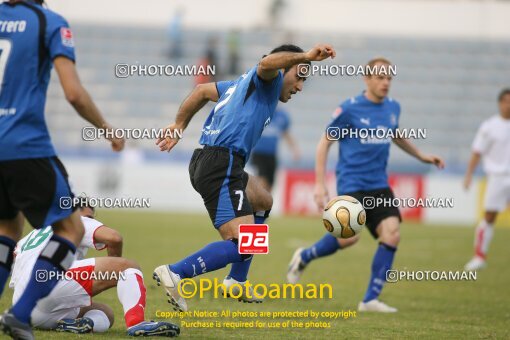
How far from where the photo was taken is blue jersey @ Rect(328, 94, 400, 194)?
9117 mm

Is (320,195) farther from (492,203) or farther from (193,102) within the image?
(492,203)

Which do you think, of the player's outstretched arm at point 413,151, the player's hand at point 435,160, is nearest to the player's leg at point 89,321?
the player's outstretched arm at point 413,151

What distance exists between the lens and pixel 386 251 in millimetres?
8781

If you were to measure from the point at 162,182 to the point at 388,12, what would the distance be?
10.6 meters

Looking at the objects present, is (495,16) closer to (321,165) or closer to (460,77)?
(460,77)

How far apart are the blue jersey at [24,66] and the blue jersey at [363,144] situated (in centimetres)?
446

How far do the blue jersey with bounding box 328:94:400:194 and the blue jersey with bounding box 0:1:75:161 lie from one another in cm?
446

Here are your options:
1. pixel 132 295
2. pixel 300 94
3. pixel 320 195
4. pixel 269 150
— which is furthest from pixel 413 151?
pixel 300 94

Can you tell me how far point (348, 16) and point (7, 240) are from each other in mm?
24845

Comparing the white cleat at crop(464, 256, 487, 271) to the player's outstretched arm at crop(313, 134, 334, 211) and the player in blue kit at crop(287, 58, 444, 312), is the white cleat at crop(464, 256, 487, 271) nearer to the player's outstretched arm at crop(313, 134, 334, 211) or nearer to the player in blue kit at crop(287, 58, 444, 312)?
the player in blue kit at crop(287, 58, 444, 312)

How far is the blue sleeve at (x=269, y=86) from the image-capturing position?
6746mm

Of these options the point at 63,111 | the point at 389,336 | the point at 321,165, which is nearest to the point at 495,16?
the point at 63,111

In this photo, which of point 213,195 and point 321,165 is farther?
point 321,165

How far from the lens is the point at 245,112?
6.77m
